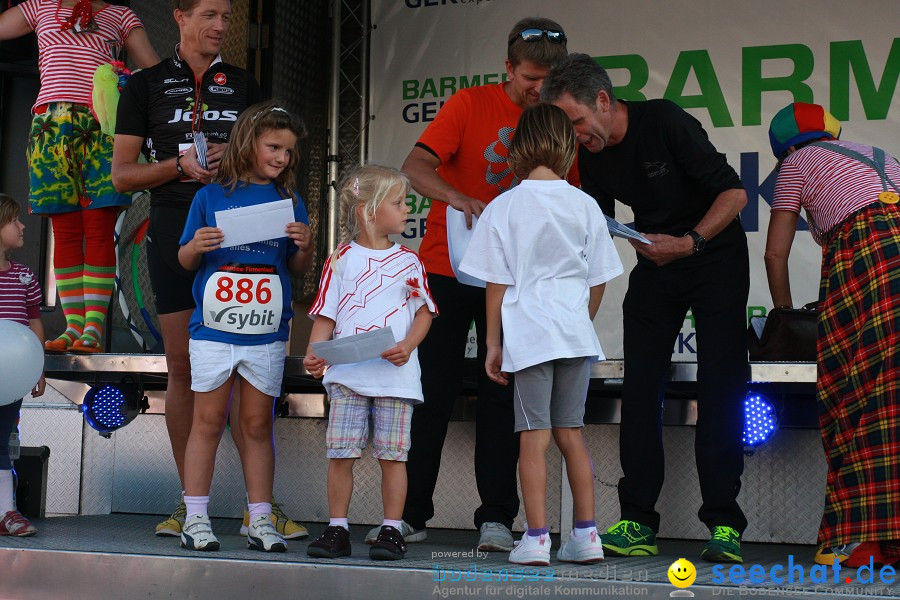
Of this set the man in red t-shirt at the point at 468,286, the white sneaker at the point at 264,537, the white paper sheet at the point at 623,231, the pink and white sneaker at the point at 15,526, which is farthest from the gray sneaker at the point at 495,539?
the pink and white sneaker at the point at 15,526

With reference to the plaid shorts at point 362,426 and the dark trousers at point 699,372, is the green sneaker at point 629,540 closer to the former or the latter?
the dark trousers at point 699,372

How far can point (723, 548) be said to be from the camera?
324cm

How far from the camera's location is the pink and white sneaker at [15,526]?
3.78 meters

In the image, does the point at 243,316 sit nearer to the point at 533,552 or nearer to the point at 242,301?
the point at 242,301

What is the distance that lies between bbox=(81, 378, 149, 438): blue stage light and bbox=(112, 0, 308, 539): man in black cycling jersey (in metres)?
1.38

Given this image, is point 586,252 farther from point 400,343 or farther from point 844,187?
point 844,187

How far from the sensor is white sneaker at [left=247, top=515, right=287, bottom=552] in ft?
10.7

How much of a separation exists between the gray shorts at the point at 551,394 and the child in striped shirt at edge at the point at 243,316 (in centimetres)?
84

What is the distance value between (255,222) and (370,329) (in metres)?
0.50

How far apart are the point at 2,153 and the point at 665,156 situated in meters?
4.38

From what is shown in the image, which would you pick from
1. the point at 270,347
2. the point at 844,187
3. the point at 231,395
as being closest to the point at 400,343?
the point at 270,347

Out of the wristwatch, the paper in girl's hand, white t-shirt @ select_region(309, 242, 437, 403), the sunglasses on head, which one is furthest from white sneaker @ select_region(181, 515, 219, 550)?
the sunglasses on head

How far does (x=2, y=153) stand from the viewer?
6.26 metres

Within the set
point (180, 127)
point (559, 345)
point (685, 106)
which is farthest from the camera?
point (685, 106)
